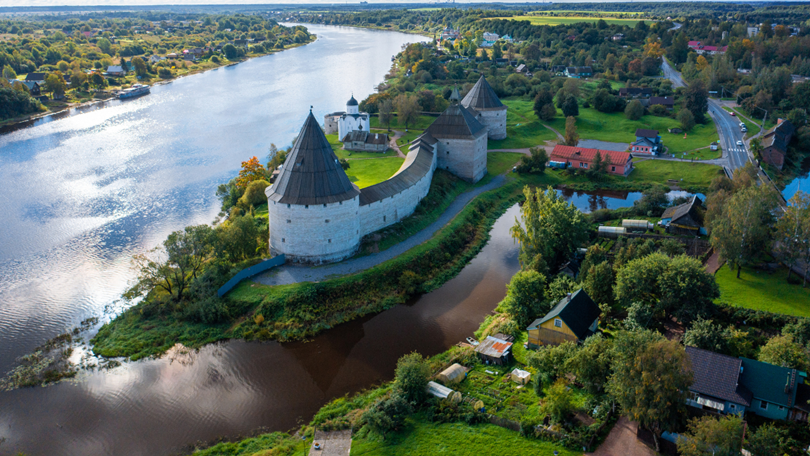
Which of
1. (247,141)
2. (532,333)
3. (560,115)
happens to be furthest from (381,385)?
(560,115)

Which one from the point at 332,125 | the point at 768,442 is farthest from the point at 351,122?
the point at 768,442

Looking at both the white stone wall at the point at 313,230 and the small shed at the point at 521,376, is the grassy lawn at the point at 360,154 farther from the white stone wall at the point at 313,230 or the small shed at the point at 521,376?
the small shed at the point at 521,376

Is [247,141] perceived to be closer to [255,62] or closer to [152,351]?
[152,351]

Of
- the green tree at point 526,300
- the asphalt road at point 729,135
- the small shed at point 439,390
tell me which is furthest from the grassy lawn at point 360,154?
the small shed at point 439,390

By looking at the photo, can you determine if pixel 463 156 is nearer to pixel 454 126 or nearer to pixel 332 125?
pixel 454 126

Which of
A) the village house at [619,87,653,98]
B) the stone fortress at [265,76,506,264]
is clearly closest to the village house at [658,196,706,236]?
the stone fortress at [265,76,506,264]
